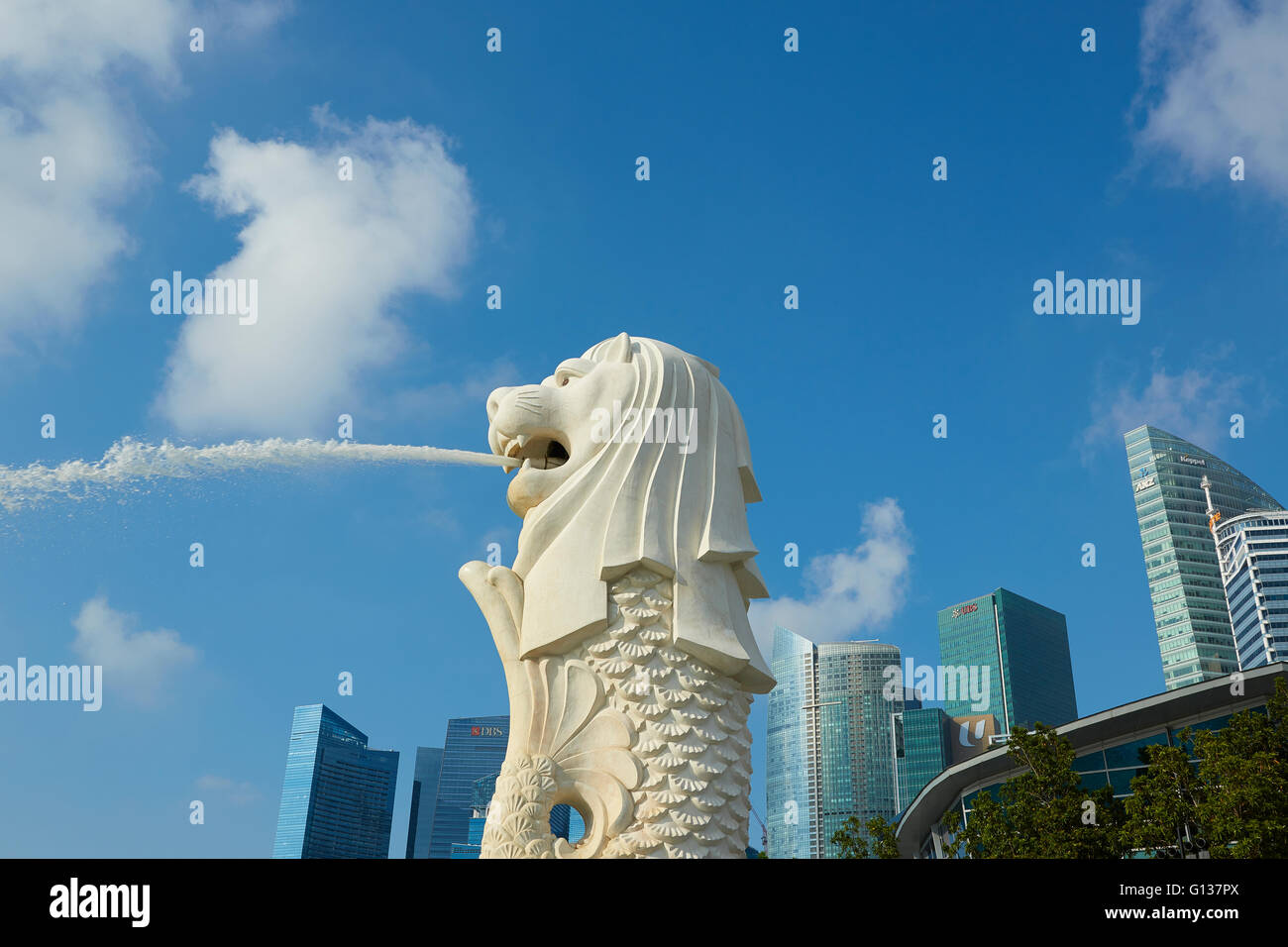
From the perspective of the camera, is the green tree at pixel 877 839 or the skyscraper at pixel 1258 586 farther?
the skyscraper at pixel 1258 586

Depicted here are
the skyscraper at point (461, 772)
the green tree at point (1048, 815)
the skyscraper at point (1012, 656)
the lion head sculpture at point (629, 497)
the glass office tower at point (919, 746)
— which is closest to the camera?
the lion head sculpture at point (629, 497)

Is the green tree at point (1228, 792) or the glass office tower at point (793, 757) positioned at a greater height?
the glass office tower at point (793, 757)

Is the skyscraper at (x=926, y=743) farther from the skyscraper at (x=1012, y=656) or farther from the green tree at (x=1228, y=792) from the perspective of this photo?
the green tree at (x=1228, y=792)

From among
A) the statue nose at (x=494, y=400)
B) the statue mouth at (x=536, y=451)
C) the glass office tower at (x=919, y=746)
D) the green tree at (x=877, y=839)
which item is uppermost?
the glass office tower at (x=919, y=746)

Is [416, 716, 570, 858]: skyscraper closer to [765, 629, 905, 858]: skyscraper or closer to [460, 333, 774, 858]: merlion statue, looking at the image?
[765, 629, 905, 858]: skyscraper

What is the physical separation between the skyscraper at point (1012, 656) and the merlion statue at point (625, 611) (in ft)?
379

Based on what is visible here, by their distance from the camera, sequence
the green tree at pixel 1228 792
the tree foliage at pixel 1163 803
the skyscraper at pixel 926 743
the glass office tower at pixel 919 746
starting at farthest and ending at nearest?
the glass office tower at pixel 919 746 → the skyscraper at pixel 926 743 → the tree foliage at pixel 1163 803 → the green tree at pixel 1228 792

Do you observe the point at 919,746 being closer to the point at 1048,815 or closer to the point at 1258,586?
the point at 1258,586

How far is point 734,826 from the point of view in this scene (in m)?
7.59

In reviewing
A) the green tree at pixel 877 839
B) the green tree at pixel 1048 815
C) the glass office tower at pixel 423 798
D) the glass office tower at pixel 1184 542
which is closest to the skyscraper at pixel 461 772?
the glass office tower at pixel 423 798

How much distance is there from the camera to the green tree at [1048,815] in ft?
46.6

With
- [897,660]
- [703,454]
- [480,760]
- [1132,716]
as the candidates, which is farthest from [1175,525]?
[703,454]

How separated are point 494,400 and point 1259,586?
10245cm
